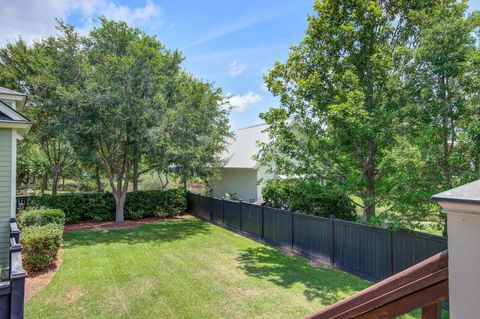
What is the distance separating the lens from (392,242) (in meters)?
6.77

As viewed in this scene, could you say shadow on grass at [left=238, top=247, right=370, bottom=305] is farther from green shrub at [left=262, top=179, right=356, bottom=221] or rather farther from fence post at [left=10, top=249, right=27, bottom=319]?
fence post at [left=10, top=249, right=27, bottom=319]

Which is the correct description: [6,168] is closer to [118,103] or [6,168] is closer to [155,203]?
[118,103]

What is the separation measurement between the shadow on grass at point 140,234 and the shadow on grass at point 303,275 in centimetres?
380

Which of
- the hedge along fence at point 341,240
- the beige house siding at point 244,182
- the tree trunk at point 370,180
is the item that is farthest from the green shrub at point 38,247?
the beige house siding at point 244,182

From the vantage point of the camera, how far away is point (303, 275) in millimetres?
7621

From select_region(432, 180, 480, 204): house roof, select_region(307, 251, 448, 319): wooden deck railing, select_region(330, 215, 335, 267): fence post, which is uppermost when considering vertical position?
select_region(432, 180, 480, 204): house roof

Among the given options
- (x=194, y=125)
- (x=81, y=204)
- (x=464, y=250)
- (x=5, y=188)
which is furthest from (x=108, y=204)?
(x=464, y=250)

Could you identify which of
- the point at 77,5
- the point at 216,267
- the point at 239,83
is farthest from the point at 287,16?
the point at 239,83

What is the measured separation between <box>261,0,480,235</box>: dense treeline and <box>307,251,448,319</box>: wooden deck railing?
17.6ft

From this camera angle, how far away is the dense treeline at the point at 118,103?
12.6 m

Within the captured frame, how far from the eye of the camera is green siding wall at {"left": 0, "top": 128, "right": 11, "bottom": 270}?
8.07 meters

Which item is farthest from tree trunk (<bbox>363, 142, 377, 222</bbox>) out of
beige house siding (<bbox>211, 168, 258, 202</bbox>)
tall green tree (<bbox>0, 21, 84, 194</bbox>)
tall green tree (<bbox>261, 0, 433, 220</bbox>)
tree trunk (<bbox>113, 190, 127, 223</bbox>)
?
tree trunk (<bbox>113, 190, 127, 223</bbox>)

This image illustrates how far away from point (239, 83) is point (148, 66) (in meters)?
8.89

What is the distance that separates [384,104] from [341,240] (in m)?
3.76
